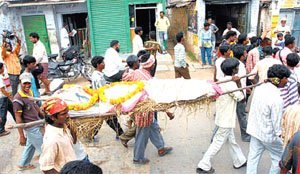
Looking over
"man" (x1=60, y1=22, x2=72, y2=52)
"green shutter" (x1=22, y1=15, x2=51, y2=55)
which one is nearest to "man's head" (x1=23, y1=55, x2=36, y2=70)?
"man" (x1=60, y1=22, x2=72, y2=52)

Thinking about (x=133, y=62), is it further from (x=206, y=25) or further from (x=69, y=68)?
(x=206, y=25)

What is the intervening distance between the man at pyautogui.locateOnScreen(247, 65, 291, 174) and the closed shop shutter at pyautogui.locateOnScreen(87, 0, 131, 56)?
8801mm

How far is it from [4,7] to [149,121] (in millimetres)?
9976

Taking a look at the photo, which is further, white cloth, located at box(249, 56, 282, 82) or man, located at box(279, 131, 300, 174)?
white cloth, located at box(249, 56, 282, 82)

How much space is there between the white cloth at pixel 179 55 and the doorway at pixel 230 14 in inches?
212

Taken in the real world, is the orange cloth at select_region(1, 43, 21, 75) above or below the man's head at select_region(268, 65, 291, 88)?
below

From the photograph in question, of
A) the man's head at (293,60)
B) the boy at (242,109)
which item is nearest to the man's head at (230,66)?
the boy at (242,109)

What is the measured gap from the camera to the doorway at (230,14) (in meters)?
11.6

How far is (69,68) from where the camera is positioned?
9.70 m

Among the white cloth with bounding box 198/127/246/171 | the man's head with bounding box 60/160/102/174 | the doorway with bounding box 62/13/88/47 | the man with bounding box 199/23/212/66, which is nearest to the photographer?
the man's head with bounding box 60/160/102/174

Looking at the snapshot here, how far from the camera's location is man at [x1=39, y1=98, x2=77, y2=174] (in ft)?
8.63

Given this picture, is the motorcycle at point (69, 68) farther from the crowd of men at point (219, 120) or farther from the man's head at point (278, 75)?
the man's head at point (278, 75)

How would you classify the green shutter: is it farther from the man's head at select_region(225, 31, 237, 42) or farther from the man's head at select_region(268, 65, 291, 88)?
the man's head at select_region(268, 65, 291, 88)

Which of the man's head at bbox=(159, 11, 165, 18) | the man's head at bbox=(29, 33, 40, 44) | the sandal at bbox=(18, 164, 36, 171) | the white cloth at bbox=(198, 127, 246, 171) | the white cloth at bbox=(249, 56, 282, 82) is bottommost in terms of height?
the sandal at bbox=(18, 164, 36, 171)
